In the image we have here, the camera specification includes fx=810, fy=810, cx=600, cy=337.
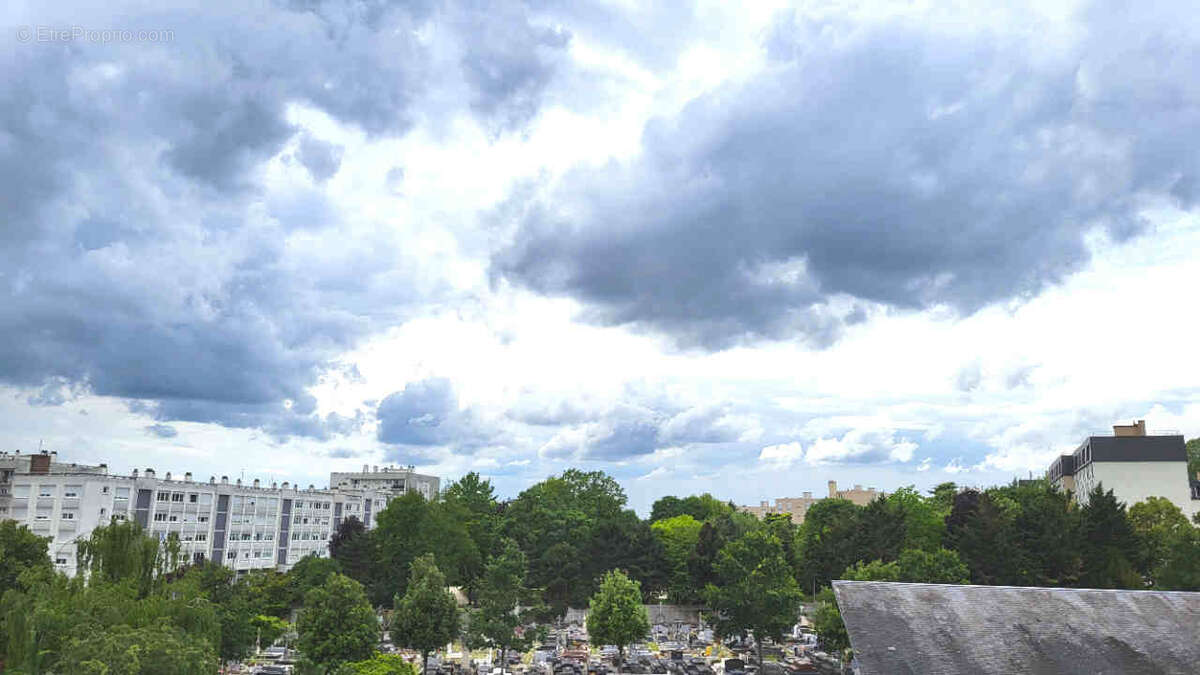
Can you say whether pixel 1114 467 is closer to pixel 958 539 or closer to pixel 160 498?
pixel 958 539

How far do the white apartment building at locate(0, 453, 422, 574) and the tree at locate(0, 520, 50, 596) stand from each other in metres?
5.99

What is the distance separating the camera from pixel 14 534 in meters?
58.2

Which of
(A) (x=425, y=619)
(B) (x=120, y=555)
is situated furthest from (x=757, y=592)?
(B) (x=120, y=555)

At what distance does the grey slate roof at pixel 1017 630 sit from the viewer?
29234mm

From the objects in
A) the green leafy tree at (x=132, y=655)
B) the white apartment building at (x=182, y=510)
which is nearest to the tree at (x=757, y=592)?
the green leafy tree at (x=132, y=655)

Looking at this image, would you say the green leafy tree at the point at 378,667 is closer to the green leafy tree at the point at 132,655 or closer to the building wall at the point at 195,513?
the green leafy tree at the point at 132,655

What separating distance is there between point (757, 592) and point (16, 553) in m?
52.8

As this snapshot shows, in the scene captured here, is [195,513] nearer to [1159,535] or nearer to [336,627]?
[336,627]

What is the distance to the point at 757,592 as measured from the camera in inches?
2244

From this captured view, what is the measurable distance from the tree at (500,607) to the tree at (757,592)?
14.6m

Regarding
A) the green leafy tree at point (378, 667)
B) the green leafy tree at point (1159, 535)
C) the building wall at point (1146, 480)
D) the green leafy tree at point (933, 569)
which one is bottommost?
the green leafy tree at point (378, 667)

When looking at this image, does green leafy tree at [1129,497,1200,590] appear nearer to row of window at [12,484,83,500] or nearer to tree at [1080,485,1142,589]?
tree at [1080,485,1142,589]

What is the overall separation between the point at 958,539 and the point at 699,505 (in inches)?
3603

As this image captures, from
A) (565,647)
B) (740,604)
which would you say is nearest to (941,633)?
(740,604)
